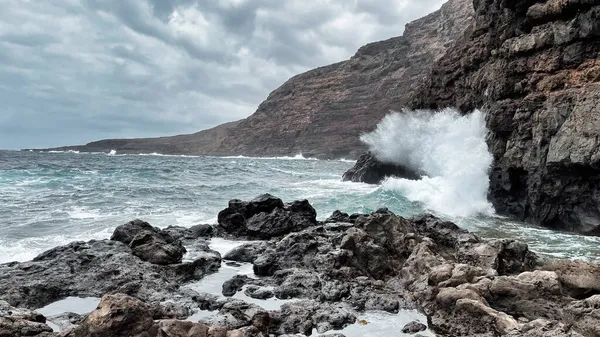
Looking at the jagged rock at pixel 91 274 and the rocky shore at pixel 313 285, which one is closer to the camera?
the rocky shore at pixel 313 285

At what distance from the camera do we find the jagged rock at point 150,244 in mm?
10023

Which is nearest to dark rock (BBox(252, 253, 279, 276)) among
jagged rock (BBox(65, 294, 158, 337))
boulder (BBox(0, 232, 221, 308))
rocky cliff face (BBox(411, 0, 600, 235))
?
boulder (BBox(0, 232, 221, 308))

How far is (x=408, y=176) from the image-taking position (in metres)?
34.8

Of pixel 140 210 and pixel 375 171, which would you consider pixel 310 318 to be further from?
pixel 375 171

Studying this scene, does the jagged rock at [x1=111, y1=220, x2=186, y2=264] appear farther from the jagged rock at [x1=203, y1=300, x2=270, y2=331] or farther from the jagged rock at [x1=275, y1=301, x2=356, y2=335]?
the jagged rock at [x1=275, y1=301, x2=356, y2=335]

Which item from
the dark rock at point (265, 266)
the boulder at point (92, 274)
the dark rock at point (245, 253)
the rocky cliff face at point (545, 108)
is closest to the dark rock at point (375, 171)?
the rocky cliff face at point (545, 108)

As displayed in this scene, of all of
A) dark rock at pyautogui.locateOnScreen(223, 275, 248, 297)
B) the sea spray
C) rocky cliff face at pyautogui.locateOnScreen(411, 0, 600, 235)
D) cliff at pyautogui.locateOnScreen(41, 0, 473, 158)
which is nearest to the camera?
dark rock at pyautogui.locateOnScreen(223, 275, 248, 297)

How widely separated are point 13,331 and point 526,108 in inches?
759

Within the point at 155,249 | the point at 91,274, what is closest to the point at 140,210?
the point at 155,249

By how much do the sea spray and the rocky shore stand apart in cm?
960

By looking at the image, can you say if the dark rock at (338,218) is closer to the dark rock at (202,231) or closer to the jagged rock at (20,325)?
the dark rock at (202,231)

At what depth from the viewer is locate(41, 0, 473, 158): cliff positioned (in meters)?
124

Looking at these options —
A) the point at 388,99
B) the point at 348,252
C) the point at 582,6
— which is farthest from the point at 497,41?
the point at 388,99

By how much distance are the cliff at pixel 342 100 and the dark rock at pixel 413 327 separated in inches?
4338
